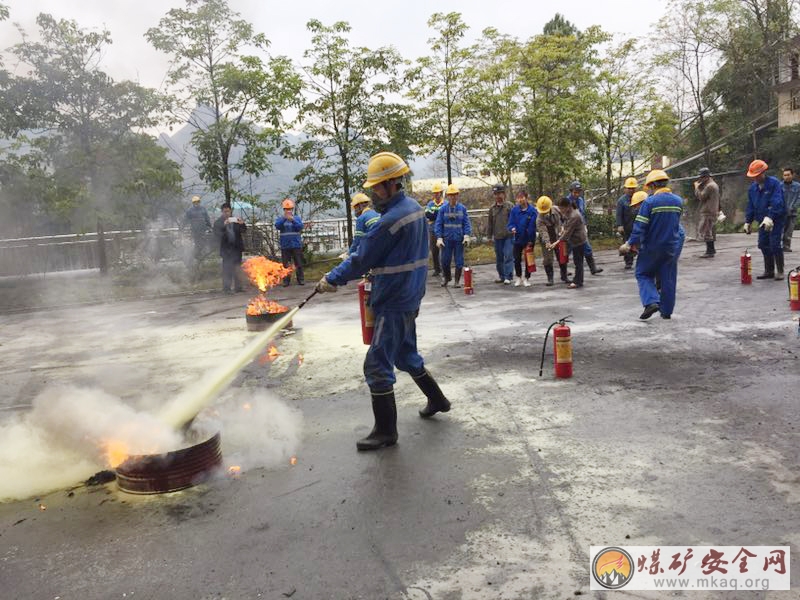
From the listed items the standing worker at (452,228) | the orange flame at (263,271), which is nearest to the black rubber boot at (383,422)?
the orange flame at (263,271)

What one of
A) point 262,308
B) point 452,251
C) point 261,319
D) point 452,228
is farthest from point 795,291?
point 262,308

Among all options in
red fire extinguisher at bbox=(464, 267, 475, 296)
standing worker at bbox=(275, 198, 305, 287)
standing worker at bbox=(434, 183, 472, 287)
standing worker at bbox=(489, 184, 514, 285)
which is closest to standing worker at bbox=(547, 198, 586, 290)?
standing worker at bbox=(489, 184, 514, 285)

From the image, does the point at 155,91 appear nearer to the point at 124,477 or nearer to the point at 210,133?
the point at 210,133

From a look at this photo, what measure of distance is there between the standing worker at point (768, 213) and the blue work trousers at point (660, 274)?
3.56m

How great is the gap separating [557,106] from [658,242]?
12257 millimetres

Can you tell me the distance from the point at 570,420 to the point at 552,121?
15568 millimetres

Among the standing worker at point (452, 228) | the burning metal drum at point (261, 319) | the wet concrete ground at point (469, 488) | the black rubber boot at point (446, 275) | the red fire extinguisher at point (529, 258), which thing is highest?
the standing worker at point (452, 228)

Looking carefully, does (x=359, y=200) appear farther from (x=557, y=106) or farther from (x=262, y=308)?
(x=557, y=106)

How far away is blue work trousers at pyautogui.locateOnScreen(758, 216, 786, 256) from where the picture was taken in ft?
34.9

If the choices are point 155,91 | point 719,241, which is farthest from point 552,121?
point 155,91

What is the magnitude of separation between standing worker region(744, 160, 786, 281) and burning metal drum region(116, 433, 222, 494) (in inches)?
398

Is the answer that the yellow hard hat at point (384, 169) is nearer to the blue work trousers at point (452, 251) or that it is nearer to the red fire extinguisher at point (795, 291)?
the red fire extinguisher at point (795, 291)

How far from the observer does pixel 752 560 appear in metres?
2.94

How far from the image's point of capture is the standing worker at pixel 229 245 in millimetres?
14820
